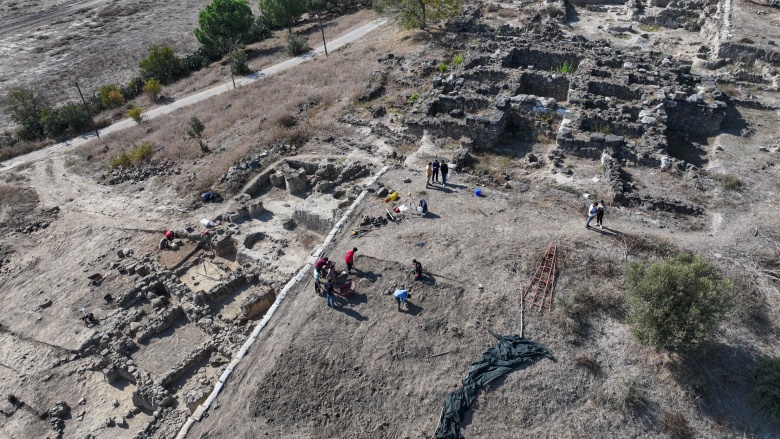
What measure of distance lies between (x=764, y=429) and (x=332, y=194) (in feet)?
56.4

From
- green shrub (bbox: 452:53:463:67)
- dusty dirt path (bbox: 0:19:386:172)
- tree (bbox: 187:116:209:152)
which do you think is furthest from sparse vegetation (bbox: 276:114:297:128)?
dusty dirt path (bbox: 0:19:386:172)

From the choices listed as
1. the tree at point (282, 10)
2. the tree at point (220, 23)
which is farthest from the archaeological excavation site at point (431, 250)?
the tree at point (282, 10)

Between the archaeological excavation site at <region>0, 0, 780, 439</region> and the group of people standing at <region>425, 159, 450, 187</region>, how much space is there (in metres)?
0.36

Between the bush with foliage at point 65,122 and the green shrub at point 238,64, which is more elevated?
the green shrub at point 238,64

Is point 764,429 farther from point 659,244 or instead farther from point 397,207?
point 397,207

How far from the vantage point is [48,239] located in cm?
2498

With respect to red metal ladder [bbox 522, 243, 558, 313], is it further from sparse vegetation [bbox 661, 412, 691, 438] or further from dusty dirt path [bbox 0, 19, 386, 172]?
dusty dirt path [bbox 0, 19, 386, 172]

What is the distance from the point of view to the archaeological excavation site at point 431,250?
12.4m

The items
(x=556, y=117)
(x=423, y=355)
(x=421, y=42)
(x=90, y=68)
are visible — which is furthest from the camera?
(x=90, y=68)

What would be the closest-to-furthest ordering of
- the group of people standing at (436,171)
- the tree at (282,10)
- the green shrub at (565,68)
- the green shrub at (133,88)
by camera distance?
the group of people standing at (436,171) → the green shrub at (565,68) → the green shrub at (133,88) → the tree at (282,10)

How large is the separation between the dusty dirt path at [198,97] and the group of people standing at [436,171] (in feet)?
99.4

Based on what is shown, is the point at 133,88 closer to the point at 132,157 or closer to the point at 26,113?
the point at 26,113

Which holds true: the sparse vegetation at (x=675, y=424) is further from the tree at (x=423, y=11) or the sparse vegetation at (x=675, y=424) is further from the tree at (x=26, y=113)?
the tree at (x=26, y=113)

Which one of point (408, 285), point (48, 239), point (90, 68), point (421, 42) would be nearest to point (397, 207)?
point (408, 285)
